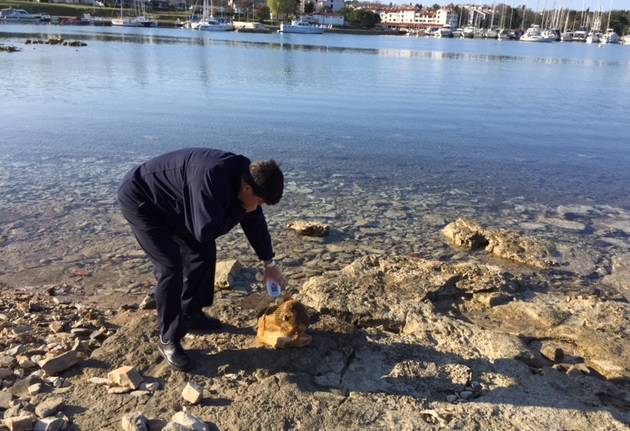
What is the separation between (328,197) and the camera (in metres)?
9.95

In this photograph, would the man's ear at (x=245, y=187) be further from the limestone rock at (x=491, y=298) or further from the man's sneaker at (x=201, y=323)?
the limestone rock at (x=491, y=298)

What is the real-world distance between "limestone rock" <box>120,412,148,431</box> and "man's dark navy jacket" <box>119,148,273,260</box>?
118cm

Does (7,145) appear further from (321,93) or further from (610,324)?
(321,93)

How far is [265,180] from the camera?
3566 millimetres

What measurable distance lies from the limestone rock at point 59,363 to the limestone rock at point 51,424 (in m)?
0.67

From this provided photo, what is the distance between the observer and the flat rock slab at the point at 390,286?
5266 mm

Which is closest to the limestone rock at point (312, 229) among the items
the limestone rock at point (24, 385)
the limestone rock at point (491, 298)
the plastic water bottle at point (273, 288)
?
the limestone rock at point (491, 298)

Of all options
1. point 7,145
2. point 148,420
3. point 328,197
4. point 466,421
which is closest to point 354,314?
point 466,421

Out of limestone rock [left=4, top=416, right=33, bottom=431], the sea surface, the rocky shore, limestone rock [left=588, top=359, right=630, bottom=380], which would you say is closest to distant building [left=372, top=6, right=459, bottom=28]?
the sea surface

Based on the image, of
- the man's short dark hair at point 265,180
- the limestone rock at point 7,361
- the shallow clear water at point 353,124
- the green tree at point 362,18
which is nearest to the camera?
the man's short dark hair at point 265,180

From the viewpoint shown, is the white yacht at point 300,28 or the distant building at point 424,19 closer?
the white yacht at point 300,28

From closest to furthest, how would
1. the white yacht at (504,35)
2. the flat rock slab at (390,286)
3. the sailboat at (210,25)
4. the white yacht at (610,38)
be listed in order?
the flat rock slab at (390,286)
the sailboat at (210,25)
the white yacht at (610,38)
the white yacht at (504,35)

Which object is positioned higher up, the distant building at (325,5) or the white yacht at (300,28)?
the distant building at (325,5)

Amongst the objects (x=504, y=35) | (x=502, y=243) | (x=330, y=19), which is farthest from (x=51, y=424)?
(x=330, y=19)
